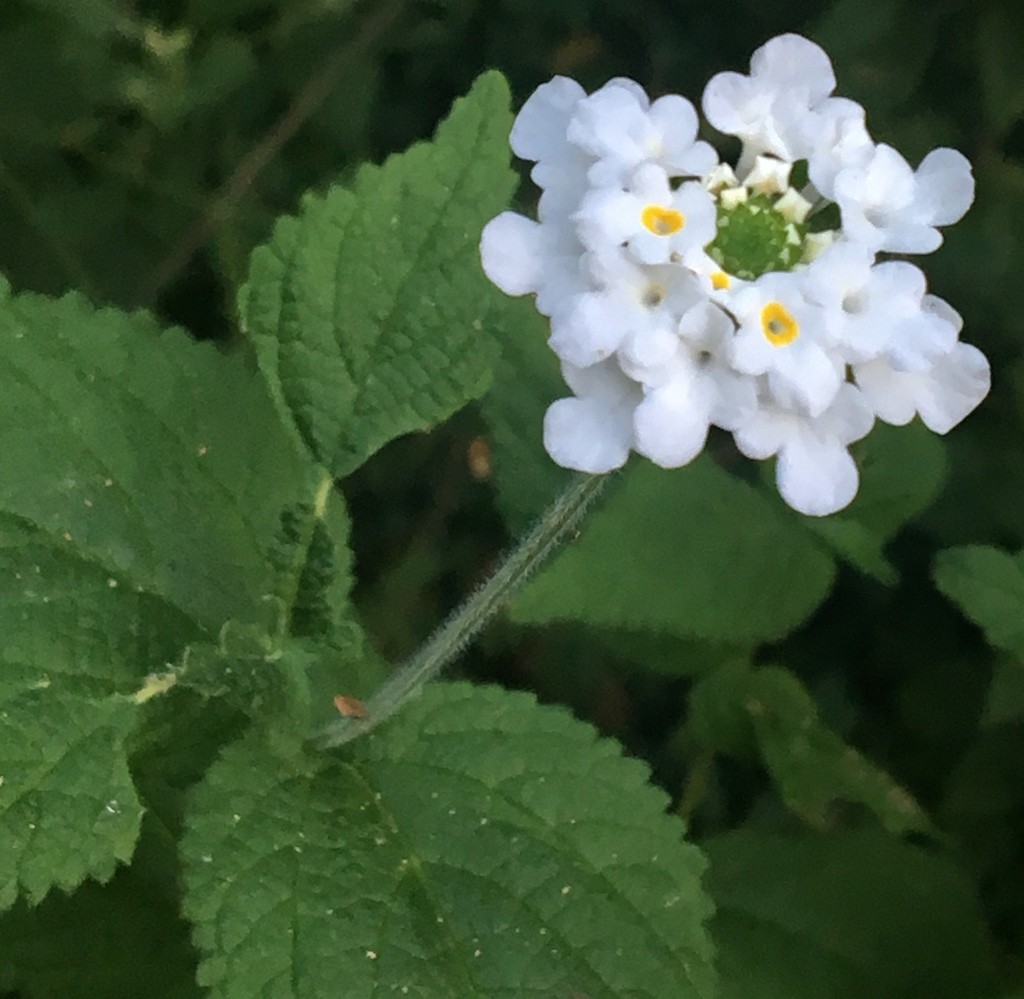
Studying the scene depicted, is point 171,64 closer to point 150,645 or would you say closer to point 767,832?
point 150,645

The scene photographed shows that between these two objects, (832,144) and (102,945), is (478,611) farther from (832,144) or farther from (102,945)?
(102,945)

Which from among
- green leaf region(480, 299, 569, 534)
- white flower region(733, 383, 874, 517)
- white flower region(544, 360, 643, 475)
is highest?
white flower region(733, 383, 874, 517)

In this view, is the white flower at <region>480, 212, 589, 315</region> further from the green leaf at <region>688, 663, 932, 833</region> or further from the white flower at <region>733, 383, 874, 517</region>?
the green leaf at <region>688, 663, 932, 833</region>

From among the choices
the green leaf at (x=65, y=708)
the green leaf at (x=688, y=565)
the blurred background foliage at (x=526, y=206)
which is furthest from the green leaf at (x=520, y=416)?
the green leaf at (x=65, y=708)

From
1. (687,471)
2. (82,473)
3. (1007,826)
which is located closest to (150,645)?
(82,473)

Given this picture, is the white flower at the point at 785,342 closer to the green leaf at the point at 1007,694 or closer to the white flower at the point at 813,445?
the white flower at the point at 813,445

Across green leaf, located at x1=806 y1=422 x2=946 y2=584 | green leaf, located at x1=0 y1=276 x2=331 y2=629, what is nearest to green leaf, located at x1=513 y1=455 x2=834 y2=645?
green leaf, located at x1=806 y1=422 x2=946 y2=584
